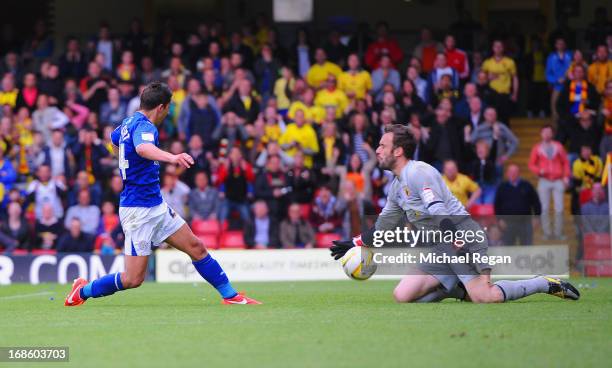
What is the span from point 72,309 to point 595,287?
647 cm

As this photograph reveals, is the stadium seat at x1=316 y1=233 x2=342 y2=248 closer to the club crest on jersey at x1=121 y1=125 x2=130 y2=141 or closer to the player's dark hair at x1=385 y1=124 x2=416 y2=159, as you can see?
the player's dark hair at x1=385 y1=124 x2=416 y2=159

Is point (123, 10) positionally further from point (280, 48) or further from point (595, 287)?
point (595, 287)

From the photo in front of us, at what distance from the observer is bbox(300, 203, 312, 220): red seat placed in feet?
66.8

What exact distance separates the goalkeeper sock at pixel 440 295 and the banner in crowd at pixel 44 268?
856 cm

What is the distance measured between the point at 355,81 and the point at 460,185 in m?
3.41

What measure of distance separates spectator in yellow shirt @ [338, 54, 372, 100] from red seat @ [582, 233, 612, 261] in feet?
18.1

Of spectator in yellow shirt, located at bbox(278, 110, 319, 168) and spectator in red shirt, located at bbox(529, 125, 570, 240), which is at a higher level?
spectator in yellow shirt, located at bbox(278, 110, 319, 168)

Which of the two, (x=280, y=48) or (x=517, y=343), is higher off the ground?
(x=280, y=48)

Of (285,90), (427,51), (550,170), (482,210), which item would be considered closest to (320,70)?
(285,90)

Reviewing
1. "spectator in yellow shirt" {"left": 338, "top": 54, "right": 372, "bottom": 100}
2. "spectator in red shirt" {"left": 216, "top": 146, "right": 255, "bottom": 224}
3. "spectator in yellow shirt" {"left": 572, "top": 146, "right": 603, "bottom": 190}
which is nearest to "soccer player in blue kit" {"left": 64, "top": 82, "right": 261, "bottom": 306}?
"spectator in red shirt" {"left": 216, "top": 146, "right": 255, "bottom": 224}

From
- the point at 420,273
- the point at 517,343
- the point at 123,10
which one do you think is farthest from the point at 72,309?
the point at 123,10

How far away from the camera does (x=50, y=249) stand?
20.1 meters

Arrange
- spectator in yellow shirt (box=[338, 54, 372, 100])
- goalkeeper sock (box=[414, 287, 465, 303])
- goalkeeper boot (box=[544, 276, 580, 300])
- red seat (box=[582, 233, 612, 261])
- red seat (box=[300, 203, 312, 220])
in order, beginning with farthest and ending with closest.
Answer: spectator in yellow shirt (box=[338, 54, 372, 100])
red seat (box=[300, 203, 312, 220])
red seat (box=[582, 233, 612, 261])
goalkeeper sock (box=[414, 287, 465, 303])
goalkeeper boot (box=[544, 276, 580, 300])

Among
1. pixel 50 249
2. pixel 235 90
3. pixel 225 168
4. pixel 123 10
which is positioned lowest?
pixel 50 249
